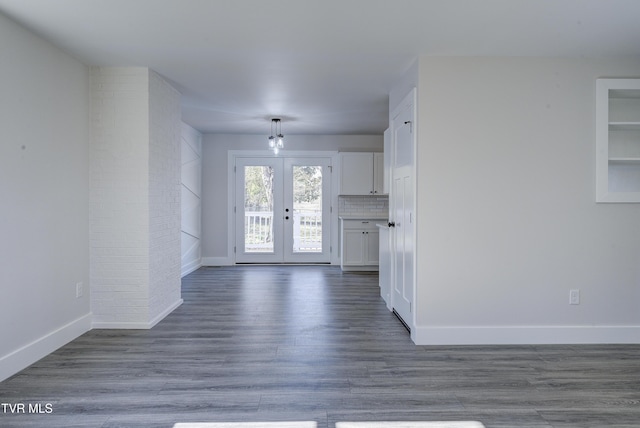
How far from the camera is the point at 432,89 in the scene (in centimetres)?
331

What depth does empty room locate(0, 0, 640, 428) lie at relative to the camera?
95.6 inches

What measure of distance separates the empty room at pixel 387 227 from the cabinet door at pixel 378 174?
2.40 metres

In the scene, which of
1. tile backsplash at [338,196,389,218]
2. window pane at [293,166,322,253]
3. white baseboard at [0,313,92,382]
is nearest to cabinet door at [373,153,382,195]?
tile backsplash at [338,196,389,218]

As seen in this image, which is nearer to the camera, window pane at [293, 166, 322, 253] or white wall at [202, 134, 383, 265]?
white wall at [202, 134, 383, 265]

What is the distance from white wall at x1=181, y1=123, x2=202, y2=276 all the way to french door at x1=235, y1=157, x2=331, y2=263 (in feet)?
2.29

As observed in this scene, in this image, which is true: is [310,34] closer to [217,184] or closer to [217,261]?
[217,184]

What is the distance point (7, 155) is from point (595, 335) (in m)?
4.79

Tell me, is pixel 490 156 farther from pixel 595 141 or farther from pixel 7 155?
pixel 7 155

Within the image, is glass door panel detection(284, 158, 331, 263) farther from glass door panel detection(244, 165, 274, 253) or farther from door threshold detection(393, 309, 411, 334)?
door threshold detection(393, 309, 411, 334)

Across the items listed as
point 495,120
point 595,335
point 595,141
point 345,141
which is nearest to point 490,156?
point 495,120

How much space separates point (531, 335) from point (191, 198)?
533 centimetres

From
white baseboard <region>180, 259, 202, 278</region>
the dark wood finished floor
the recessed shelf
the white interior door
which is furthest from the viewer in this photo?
white baseboard <region>180, 259, 202, 278</region>

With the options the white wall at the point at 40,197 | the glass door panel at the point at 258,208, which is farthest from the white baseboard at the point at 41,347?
the glass door panel at the point at 258,208

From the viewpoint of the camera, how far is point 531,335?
335 cm
